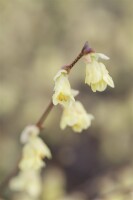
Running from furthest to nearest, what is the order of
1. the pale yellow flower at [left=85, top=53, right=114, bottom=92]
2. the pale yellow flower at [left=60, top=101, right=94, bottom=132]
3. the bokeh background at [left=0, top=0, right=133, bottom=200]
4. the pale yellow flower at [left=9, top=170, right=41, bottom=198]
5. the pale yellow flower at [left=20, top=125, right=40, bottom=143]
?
the bokeh background at [left=0, top=0, right=133, bottom=200] → the pale yellow flower at [left=9, top=170, right=41, bottom=198] → the pale yellow flower at [left=20, top=125, right=40, bottom=143] → the pale yellow flower at [left=60, top=101, right=94, bottom=132] → the pale yellow flower at [left=85, top=53, right=114, bottom=92]

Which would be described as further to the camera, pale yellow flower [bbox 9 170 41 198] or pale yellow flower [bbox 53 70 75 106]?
pale yellow flower [bbox 9 170 41 198]

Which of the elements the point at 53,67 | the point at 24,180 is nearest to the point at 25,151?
the point at 24,180

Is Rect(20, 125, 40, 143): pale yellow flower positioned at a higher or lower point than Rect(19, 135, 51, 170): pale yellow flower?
higher

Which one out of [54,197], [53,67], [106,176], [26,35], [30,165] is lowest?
[30,165]

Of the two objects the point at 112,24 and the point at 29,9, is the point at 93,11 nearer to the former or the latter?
the point at 112,24

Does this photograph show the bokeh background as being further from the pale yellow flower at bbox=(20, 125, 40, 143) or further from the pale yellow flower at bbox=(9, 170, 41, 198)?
the pale yellow flower at bbox=(20, 125, 40, 143)

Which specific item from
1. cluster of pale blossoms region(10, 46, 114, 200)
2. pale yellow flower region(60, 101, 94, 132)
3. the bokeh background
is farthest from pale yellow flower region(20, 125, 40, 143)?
the bokeh background
